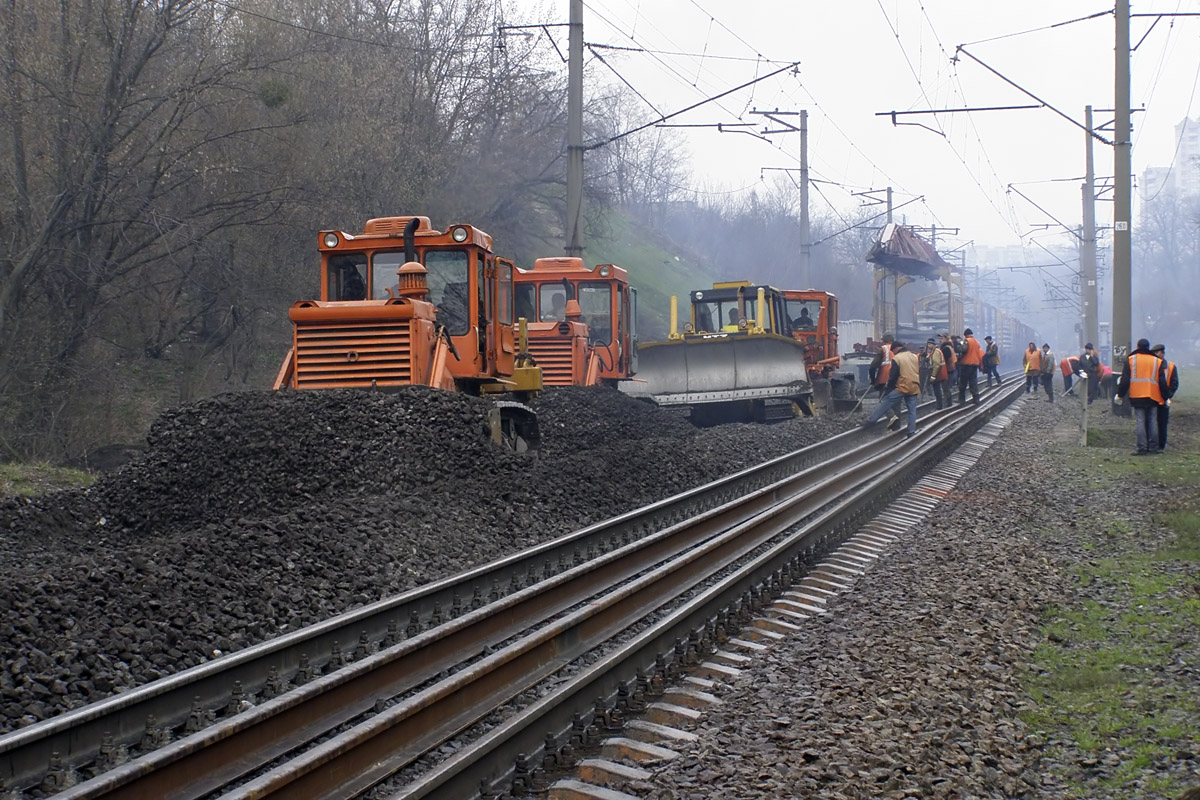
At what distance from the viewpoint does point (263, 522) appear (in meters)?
9.01

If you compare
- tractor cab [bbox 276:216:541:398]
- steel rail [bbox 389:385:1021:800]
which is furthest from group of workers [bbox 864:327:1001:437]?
steel rail [bbox 389:385:1021:800]

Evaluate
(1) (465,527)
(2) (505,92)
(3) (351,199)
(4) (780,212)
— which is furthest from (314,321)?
(4) (780,212)

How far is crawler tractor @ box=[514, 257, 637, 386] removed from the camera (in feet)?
67.3

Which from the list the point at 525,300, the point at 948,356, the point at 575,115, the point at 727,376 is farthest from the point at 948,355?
the point at 525,300

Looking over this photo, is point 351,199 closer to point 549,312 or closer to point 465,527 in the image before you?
point 549,312

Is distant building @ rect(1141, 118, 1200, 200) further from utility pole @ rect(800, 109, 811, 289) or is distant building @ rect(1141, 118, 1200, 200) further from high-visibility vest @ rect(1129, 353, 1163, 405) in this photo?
high-visibility vest @ rect(1129, 353, 1163, 405)

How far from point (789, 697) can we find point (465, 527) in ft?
15.9

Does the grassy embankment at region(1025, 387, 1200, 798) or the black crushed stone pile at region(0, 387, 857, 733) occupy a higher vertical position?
the black crushed stone pile at region(0, 387, 857, 733)

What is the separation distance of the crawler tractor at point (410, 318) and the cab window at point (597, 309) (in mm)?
6238

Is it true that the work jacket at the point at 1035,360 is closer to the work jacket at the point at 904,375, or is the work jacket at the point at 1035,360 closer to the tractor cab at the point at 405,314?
the work jacket at the point at 904,375

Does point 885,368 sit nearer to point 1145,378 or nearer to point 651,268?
point 1145,378

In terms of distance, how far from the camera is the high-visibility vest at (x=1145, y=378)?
1805 cm

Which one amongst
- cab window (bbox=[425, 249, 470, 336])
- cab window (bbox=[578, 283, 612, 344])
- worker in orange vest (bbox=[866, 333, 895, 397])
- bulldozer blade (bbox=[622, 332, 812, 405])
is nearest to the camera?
cab window (bbox=[425, 249, 470, 336])

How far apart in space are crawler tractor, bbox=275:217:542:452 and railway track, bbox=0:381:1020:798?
3953mm
